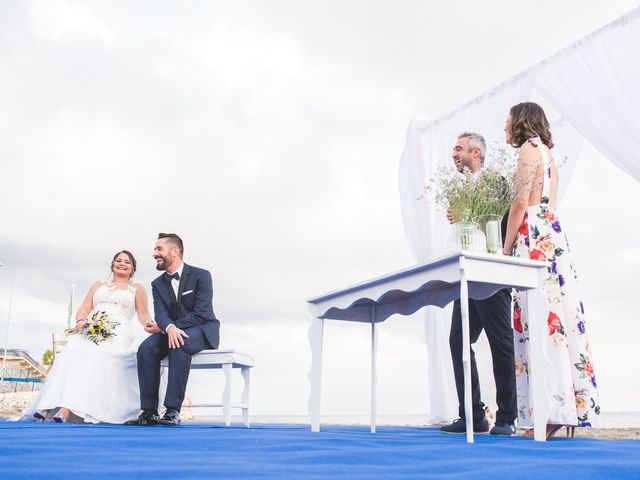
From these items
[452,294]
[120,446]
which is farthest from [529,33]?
[120,446]

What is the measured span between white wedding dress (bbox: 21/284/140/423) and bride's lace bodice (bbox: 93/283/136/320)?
0.37 ft

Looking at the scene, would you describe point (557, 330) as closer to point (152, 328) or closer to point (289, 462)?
point (289, 462)

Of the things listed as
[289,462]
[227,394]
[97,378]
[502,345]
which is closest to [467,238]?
[502,345]

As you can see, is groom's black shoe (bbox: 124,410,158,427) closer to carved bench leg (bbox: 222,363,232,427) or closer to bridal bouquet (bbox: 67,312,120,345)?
carved bench leg (bbox: 222,363,232,427)

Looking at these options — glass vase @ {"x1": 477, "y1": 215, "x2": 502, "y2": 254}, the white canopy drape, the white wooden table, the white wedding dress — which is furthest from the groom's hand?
glass vase @ {"x1": 477, "y1": 215, "x2": 502, "y2": 254}

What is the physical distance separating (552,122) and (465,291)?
2946 mm

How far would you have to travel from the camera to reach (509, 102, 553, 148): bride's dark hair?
3135mm

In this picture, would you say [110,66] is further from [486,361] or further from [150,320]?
[486,361]

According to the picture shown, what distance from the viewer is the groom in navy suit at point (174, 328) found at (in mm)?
4043

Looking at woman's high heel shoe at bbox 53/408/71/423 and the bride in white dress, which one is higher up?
the bride in white dress

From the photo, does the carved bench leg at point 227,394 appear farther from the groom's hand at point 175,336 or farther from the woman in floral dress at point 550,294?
the woman in floral dress at point 550,294

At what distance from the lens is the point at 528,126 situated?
3.13 m

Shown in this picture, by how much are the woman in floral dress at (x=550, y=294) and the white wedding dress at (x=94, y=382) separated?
2834mm

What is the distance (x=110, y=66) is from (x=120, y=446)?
664 centimetres
